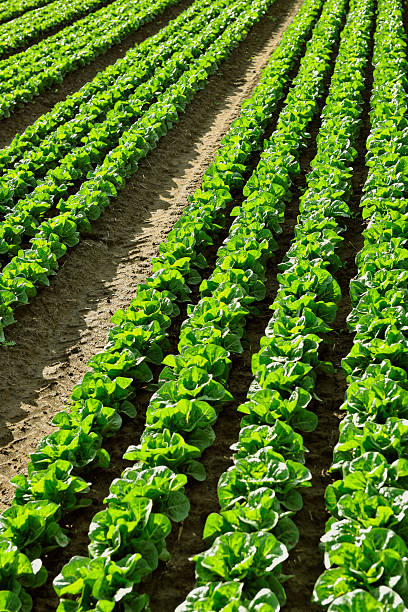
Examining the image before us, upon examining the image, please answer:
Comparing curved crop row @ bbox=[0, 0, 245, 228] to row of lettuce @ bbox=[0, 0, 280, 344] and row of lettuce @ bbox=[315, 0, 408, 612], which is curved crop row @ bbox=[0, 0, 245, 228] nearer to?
row of lettuce @ bbox=[0, 0, 280, 344]

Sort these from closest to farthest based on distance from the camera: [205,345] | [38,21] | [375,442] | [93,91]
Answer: [375,442]
[205,345]
[93,91]
[38,21]

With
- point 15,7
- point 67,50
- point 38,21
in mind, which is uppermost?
point 15,7

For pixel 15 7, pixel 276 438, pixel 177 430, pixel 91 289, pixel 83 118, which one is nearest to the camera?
pixel 276 438

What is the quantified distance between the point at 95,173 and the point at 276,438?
21.6ft

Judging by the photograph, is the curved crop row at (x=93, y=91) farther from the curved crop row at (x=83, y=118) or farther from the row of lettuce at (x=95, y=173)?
the row of lettuce at (x=95, y=173)

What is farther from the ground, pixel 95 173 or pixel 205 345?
pixel 95 173

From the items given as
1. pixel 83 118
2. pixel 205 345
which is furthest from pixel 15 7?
pixel 205 345

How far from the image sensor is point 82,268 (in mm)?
8828

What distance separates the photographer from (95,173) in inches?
410

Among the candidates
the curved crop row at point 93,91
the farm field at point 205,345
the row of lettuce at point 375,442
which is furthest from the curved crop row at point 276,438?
the curved crop row at point 93,91

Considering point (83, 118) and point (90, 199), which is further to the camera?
point (83, 118)

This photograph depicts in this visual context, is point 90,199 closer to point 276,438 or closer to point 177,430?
point 177,430

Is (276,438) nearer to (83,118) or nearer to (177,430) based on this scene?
(177,430)

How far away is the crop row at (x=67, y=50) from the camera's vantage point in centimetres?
1438
